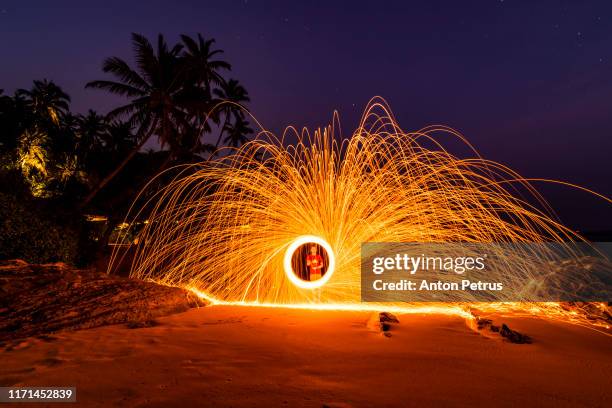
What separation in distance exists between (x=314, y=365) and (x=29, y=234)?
8.49 m

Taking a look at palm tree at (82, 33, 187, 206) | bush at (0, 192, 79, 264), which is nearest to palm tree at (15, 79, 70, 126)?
palm tree at (82, 33, 187, 206)

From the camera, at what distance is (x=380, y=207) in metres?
7.86

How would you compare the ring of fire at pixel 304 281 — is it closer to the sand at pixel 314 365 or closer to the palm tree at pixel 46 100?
the sand at pixel 314 365

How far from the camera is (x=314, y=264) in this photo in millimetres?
6652

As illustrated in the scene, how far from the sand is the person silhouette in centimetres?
170

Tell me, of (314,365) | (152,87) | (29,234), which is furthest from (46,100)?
(314,365)

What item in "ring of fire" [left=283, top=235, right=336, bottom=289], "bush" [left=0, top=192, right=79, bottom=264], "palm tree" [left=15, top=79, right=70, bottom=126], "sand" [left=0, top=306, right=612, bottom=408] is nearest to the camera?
"sand" [left=0, top=306, right=612, bottom=408]

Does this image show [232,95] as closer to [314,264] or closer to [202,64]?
[202,64]

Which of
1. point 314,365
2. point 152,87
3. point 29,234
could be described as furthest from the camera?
point 152,87

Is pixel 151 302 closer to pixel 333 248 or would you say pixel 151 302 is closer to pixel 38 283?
pixel 38 283

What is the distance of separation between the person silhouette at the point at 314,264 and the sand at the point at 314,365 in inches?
67.0

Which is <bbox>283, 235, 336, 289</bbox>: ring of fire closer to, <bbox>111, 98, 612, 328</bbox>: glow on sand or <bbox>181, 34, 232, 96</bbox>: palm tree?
<bbox>111, 98, 612, 328</bbox>: glow on sand

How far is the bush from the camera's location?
8406 millimetres

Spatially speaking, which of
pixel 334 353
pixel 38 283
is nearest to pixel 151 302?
pixel 38 283
